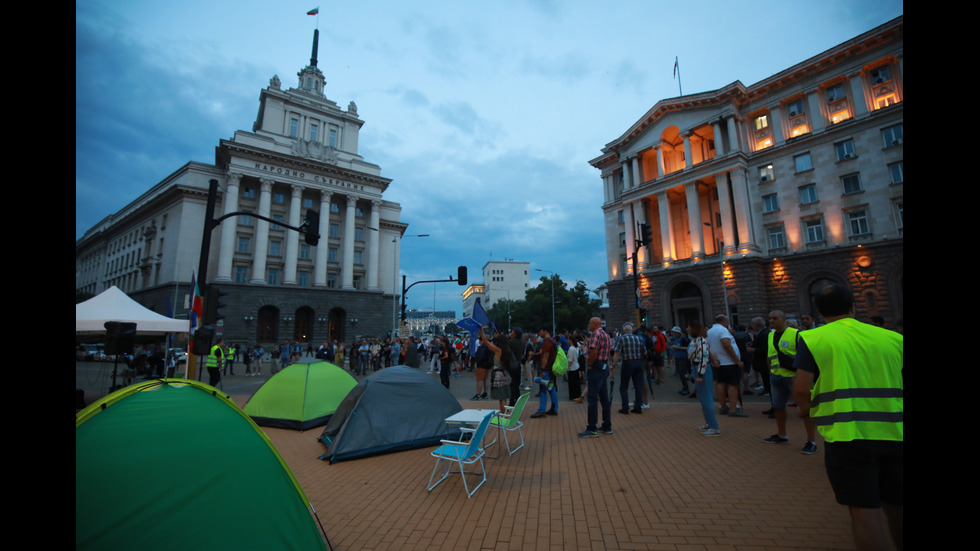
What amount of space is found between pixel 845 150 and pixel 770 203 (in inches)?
203

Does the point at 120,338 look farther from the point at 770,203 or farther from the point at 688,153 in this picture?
the point at 688,153

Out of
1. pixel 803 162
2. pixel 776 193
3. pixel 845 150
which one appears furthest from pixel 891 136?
pixel 776 193

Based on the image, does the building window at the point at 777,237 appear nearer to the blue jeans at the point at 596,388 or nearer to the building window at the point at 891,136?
the building window at the point at 891,136

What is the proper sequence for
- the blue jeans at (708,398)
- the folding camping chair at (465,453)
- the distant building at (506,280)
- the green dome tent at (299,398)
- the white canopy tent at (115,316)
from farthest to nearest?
1. the distant building at (506,280)
2. the white canopy tent at (115,316)
3. the green dome tent at (299,398)
4. the blue jeans at (708,398)
5. the folding camping chair at (465,453)

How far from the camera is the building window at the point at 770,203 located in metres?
29.1

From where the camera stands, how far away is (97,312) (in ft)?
36.2

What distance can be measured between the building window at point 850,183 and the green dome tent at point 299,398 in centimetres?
3299

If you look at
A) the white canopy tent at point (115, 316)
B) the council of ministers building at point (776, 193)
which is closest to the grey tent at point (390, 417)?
the white canopy tent at point (115, 316)

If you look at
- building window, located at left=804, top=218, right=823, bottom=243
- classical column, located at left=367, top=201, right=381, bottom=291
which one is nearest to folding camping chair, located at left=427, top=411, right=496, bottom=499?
building window, located at left=804, top=218, right=823, bottom=243

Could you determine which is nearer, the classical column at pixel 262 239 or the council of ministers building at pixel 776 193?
the council of ministers building at pixel 776 193

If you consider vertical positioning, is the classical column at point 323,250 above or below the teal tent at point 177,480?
above
